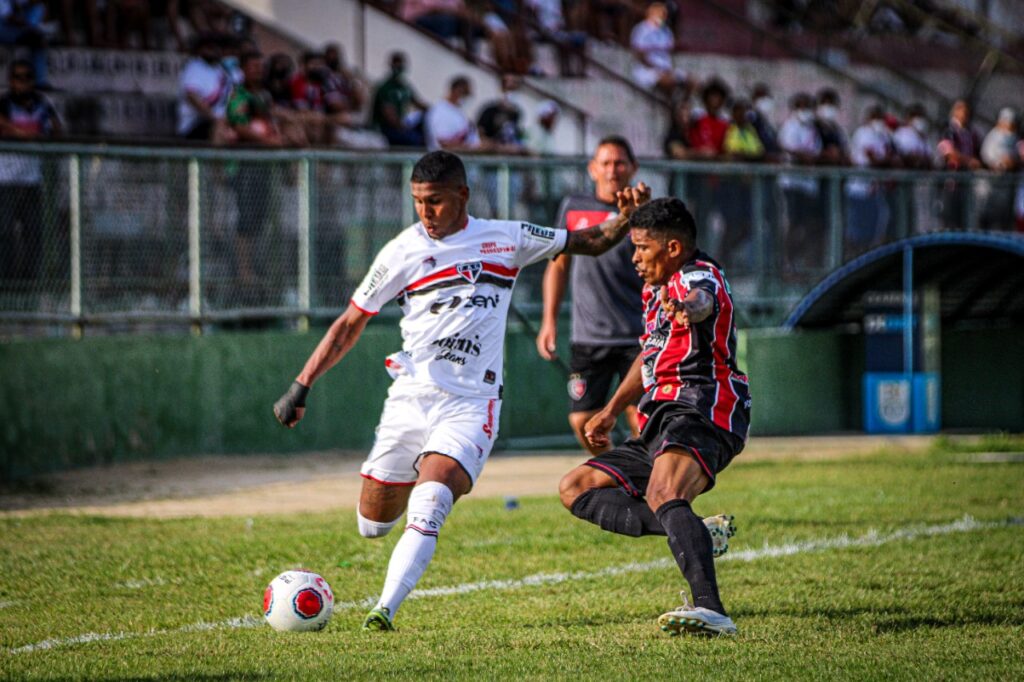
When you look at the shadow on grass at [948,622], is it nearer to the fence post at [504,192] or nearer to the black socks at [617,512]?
the black socks at [617,512]

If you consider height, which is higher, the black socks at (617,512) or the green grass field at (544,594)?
the black socks at (617,512)

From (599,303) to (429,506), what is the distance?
11.5ft

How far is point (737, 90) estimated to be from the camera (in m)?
23.7

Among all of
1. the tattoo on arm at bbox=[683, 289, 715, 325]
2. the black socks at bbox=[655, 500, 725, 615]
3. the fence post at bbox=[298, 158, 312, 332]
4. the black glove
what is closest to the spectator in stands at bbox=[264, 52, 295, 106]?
the fence post at bbox=[298, 158, 312, 332]

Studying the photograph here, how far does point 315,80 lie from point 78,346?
500cm

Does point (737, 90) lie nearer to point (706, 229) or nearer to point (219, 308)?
point (706, 229)

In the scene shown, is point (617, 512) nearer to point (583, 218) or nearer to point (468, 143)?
point (583, 218)

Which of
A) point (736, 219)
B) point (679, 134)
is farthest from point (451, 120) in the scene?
point (736, 219)

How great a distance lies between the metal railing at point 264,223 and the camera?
507 inches

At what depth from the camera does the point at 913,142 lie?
21.8m

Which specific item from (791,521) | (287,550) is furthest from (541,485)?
(287,550)

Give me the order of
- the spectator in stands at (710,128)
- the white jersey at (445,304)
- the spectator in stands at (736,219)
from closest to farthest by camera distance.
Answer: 1. the white jersey at (445,304)
2. the spectator in stands at (736,219)
3. the spectator in stands at (710,128)

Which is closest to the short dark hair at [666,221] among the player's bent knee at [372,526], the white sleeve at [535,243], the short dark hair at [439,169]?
the white sleeve at [535,243]

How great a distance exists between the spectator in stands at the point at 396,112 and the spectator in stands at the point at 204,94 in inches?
76.0
